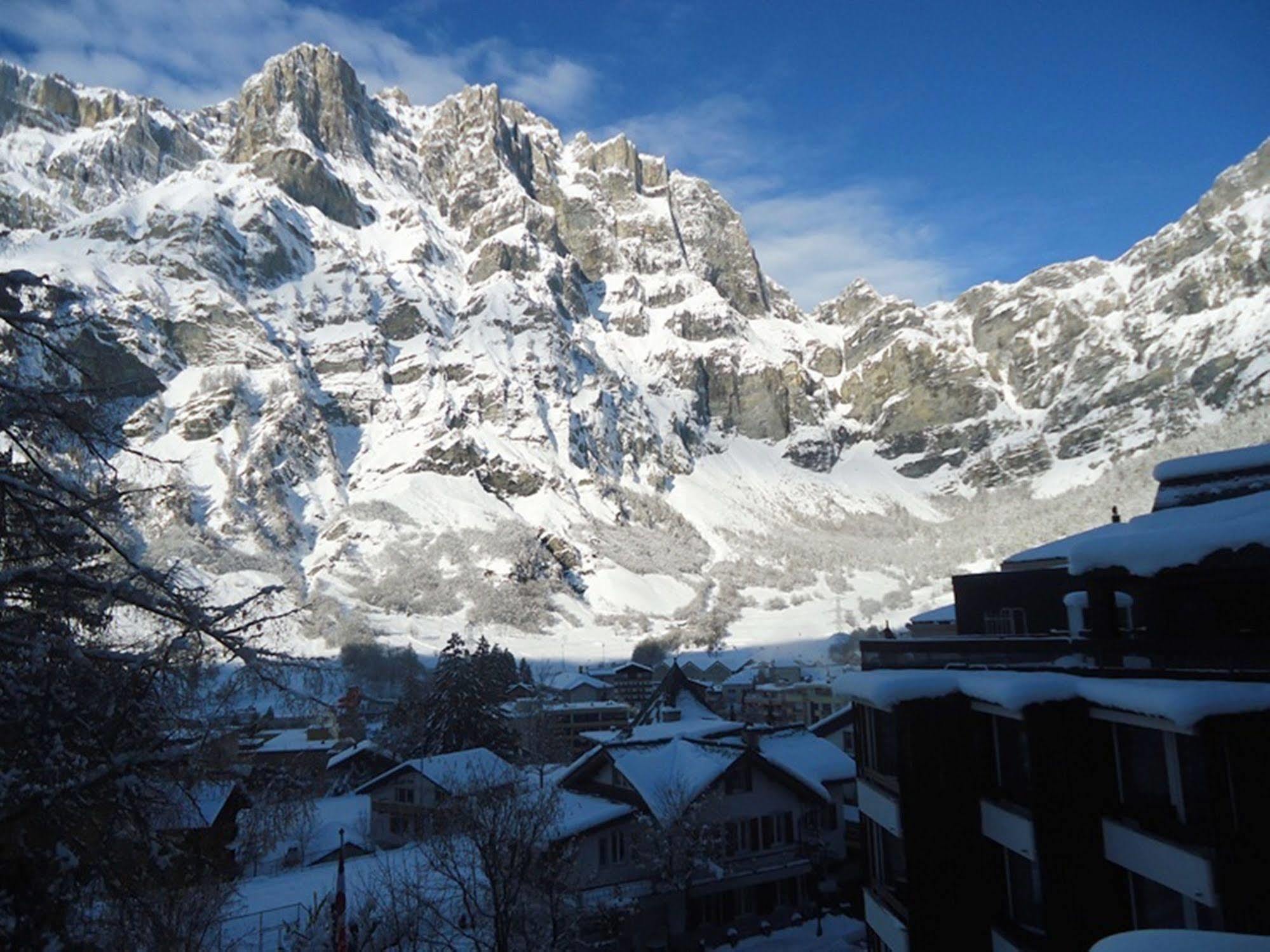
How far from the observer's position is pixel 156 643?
531cm

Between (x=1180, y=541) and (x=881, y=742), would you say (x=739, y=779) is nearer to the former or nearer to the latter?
(x=881, y=742)

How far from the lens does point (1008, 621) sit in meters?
19.2

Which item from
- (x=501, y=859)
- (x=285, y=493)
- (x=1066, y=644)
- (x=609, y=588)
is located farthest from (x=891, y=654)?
(x=285, y=493)

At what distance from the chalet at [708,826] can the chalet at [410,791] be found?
6.90 m

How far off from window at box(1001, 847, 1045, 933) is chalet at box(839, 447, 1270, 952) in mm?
24

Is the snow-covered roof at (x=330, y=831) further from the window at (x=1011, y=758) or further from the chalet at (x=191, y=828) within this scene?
the window at (x=1011, y=758)

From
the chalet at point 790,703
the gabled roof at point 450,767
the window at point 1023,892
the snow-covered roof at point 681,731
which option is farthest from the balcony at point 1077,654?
the chalet at point 790,703

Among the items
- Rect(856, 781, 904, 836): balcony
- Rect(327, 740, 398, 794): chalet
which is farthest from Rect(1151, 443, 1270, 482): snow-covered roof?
Rect(327, 740, 398, 794): chalet

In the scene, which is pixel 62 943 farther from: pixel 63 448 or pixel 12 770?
pixel 63 448

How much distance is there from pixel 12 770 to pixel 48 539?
1.62 m

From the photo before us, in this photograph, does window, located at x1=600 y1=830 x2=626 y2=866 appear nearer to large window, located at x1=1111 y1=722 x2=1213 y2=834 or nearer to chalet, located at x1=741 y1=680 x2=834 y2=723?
large window, located at x1=1111 y1=722 x2=1213 y2=834

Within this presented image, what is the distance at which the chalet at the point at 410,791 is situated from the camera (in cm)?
3259

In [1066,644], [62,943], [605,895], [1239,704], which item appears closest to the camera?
[62,943]

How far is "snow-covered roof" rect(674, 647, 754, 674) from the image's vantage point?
105625 mm
